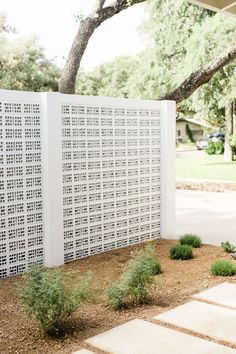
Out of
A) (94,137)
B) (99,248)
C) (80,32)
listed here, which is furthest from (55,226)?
(80,32)

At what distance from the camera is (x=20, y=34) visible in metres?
26.1

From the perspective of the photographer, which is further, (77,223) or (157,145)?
(157,145)

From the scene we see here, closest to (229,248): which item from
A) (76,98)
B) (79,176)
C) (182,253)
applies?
(182,253)

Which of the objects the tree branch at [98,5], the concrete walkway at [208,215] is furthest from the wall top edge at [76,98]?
the tree branch at [98,5]

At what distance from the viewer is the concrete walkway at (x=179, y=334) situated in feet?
11.6

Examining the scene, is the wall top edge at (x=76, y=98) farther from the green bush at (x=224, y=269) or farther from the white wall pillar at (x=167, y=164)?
the green bush at (x=224, y=269)

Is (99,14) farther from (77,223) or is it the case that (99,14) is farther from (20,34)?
(20,34)

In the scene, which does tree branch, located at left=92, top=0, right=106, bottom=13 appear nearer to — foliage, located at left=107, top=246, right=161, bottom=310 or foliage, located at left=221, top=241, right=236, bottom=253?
foliage, located at left=221, top=241, right=236, bottom=253

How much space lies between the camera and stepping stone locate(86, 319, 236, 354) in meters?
3.51

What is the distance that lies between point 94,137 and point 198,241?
220cm

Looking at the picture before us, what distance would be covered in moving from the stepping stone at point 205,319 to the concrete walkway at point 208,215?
122 inches

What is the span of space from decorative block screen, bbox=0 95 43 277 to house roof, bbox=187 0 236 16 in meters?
2.31

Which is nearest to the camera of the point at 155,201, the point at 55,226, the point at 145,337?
the point at 145,337

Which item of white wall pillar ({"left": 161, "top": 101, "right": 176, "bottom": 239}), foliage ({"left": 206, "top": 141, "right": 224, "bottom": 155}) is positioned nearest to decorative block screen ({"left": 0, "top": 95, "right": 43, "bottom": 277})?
white wall pillar ({"left": 161, "top": 101, "right": 176, "bottom": 239})
